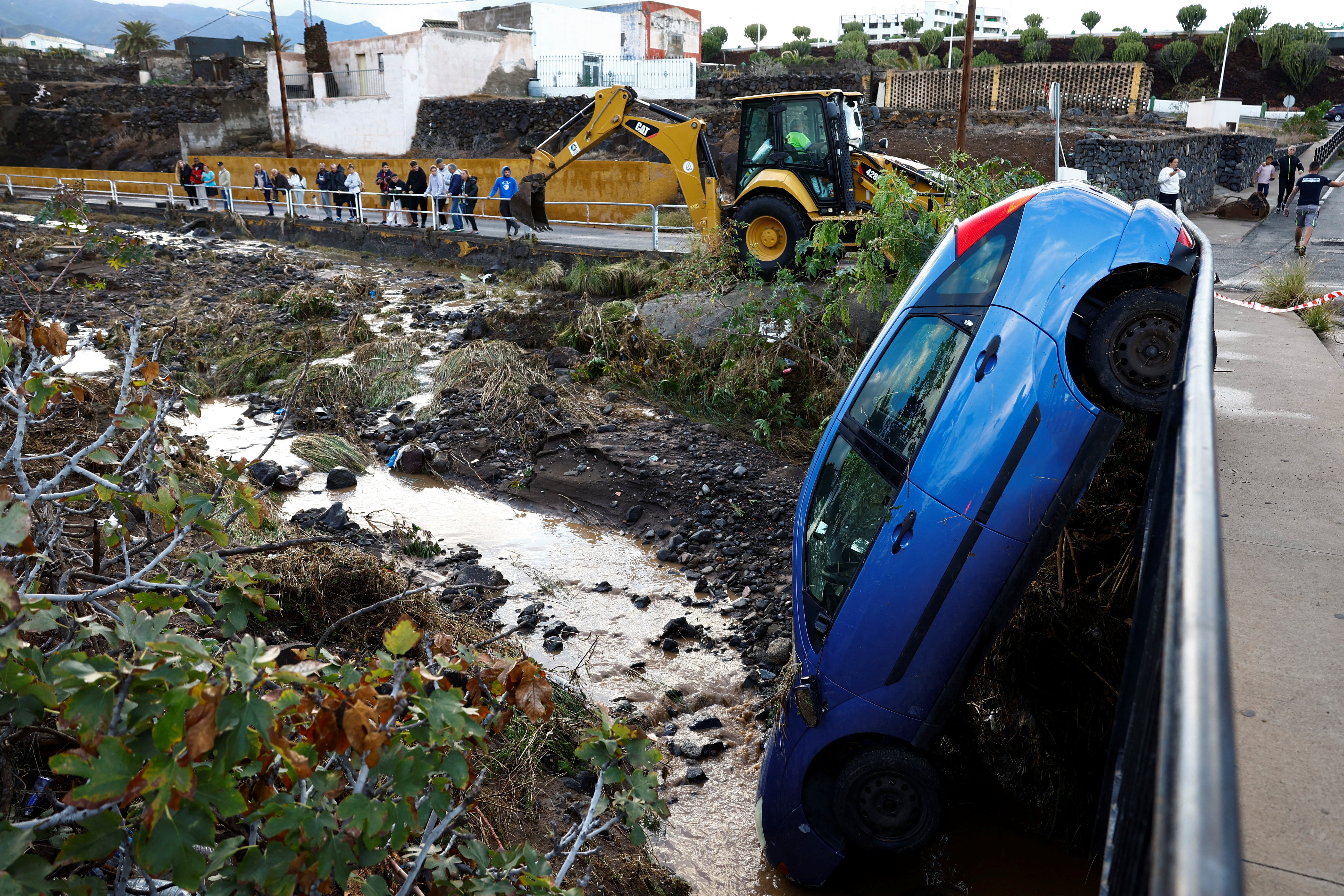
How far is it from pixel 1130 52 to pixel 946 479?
55.2 metres

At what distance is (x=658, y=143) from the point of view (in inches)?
551

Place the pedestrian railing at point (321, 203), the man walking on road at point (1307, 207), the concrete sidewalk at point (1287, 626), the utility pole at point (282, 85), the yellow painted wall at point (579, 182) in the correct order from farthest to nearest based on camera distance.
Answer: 1. the utility pole at point (282, 85)
2. the yellow painted wall at point (579, 182)
3. the pedestrian railing at point (321, 203)
4. the man walking on road at point (1307, 207)
5. the concrete sidewalk at point (1287, 626)

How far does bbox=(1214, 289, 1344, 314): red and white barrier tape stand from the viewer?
8547 mm

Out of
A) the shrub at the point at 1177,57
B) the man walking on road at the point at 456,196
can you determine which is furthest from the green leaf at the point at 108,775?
the shrub at the point at 1177,57

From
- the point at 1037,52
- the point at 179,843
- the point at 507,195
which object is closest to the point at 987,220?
the point at 179,843

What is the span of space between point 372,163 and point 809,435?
23228mm

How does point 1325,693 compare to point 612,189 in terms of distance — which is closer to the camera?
point 1325,693

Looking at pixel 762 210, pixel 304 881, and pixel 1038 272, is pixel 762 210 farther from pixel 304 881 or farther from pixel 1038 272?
pixel 304 881

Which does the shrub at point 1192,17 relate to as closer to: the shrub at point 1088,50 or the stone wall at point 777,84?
the shrub at point 1088,50

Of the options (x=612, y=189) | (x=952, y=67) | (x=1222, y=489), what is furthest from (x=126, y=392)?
(x=952, y=67)

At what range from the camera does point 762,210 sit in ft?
37.3

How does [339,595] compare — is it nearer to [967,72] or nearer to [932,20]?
[967,72]

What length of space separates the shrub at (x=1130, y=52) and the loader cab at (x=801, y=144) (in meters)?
45.7

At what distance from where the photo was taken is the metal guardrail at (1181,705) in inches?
34.4
